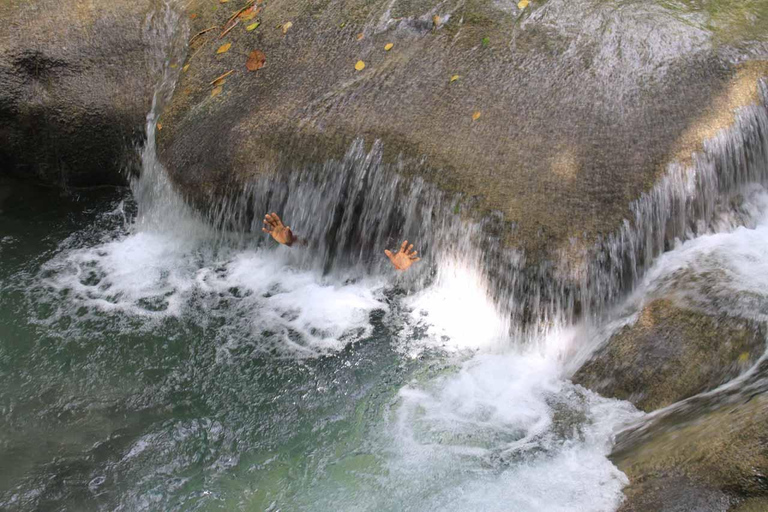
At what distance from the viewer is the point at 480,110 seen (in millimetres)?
4883

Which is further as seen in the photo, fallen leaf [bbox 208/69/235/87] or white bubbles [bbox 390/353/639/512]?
fallen leaf [bbox 208/69/235/87]

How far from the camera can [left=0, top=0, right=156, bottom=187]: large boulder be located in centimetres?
582

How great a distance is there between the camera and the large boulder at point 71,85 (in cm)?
582

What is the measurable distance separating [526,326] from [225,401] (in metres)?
1.93

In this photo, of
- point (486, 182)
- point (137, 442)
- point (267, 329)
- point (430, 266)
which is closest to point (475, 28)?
point (486, 182)

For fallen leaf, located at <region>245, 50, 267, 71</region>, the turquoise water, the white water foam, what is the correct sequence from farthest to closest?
fallen leaf, located at <region>245, 50, 267, 71</region>, the white water foam, the turquoise water

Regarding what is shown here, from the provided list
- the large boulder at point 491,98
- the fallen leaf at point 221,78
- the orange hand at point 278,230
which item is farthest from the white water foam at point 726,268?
the fallen leaf at point 221,78

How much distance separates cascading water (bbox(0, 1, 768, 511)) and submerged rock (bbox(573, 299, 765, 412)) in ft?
0.36

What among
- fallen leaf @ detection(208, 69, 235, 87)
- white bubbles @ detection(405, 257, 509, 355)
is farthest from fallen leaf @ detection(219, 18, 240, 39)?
white bubbles @ detection(405, 257, 509, 355)

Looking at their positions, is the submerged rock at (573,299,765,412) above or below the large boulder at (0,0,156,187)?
below

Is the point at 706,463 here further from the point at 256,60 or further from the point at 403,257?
the point at 256,60

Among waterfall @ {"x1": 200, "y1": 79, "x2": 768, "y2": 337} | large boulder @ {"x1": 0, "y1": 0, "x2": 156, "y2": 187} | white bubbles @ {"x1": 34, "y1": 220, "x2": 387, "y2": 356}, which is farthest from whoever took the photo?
large boulder @ {"x1": 0, "y1": 0, "x2": 156, "y2": 187}

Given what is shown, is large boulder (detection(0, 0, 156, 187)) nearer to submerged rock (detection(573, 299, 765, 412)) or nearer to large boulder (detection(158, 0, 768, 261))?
large boulder (detection(158, 0, 768, 261))

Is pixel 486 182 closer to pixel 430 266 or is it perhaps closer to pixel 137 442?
pixel 430 266
